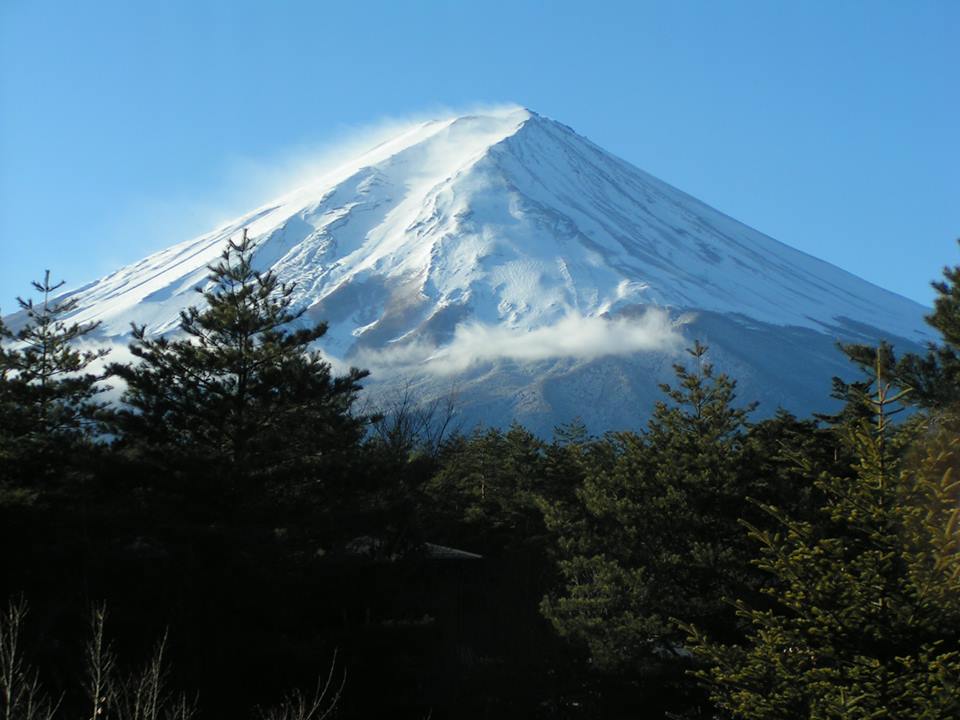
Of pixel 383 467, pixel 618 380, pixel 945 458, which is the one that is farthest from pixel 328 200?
pixel 945 458

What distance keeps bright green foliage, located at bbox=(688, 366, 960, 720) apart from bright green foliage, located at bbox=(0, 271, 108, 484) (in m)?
12.3

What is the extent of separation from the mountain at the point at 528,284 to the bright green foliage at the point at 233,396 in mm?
86329

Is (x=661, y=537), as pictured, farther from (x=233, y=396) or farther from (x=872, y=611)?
(x=872, y=611)

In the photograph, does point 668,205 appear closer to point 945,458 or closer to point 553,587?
point 553,587

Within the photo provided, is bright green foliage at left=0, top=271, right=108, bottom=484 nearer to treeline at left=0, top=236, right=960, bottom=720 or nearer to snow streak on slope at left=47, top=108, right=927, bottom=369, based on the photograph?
treeline at left=0, top=236, right=960, bottom=720

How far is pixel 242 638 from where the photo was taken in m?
16.9

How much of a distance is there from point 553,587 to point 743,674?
50.5 feet

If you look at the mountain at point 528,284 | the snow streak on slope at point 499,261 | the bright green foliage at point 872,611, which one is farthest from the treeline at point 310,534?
the snow streak on slope at point 499,261

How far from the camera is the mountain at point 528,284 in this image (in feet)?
404

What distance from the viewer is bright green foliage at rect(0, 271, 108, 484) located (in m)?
18.3

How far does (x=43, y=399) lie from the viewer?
20.5 meters

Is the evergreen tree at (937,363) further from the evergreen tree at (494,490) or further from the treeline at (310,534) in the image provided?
the evergreen tree at (494,490)

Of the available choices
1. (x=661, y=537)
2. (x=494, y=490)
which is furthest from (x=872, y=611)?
(x=494, y=490)

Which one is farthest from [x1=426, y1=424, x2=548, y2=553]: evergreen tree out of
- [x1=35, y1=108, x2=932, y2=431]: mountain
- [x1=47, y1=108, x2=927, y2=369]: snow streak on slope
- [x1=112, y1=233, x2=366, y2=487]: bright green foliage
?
[x1=47, y1=108, x2=927, y2=369]: snow streak on slope
